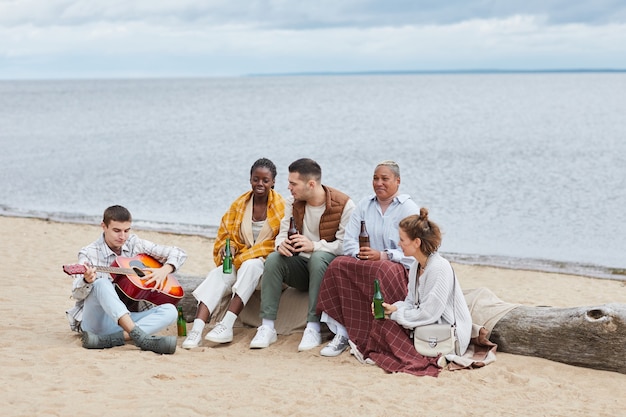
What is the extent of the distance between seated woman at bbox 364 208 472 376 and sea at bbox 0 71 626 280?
742 centimetres

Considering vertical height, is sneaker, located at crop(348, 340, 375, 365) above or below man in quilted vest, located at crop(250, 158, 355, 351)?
below

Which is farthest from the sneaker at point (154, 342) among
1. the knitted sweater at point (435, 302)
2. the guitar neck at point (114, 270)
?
the knitted sweater at point (435, 302)

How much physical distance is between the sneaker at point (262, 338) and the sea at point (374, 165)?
292 inches

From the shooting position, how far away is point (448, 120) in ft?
205

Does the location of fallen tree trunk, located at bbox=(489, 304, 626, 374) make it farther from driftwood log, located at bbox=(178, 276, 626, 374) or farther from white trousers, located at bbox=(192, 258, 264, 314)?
white trousers, located at bbox=(192, 258, 264, 314)

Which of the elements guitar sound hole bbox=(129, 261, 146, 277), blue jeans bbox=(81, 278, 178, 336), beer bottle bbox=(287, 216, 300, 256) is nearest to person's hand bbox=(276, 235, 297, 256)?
beer bottle bbox=(287, 216, 300, 256)

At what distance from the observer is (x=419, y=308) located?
19.1 feet

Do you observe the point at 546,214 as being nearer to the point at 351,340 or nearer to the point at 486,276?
the point at 486,276

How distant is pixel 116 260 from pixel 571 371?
3.55m

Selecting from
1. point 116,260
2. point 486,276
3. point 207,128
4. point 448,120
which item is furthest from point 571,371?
point 448,120

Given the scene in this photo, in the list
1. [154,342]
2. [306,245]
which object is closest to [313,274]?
[306,245]

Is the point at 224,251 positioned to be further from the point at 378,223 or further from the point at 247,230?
the point at 378,223

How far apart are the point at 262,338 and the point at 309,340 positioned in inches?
15.4

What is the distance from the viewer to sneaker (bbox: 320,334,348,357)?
620 cm
